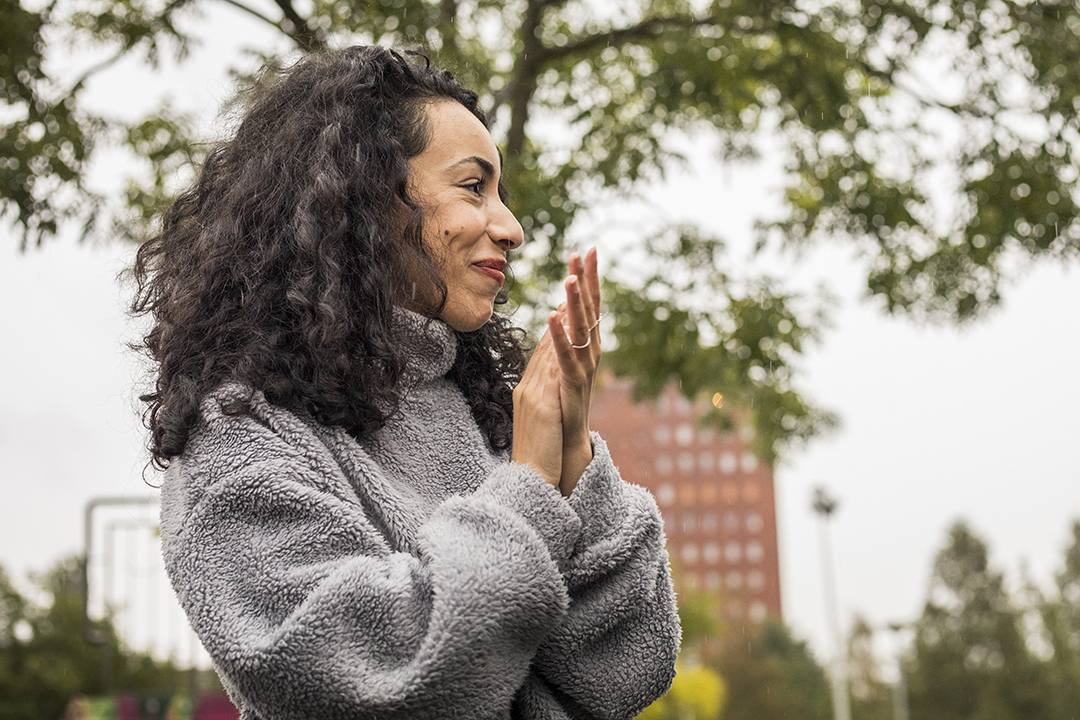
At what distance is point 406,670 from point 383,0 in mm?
4218

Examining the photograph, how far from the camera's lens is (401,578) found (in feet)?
4.45

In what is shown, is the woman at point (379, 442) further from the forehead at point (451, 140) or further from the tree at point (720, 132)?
the tree at point (720, 132)

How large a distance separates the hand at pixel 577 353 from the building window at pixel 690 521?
287ft

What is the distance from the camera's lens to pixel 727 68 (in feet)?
18.1

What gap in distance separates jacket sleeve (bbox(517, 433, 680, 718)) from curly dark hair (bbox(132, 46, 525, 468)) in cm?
30

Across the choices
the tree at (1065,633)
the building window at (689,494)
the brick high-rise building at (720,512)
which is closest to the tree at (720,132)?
the tree at (1065,633)

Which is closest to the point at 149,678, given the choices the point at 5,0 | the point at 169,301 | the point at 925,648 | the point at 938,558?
the point at 5,0

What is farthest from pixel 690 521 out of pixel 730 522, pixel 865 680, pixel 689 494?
pixel 865 680

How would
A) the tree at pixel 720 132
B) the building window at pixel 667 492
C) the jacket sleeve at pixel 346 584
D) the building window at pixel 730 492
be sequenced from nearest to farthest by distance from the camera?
the jacket sleeve at pixel 346 584
the tree at pixel 720 132
the building window at pixel 667 492
the building window at pixel 730 492

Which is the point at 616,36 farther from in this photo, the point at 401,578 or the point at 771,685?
the point at 771,685

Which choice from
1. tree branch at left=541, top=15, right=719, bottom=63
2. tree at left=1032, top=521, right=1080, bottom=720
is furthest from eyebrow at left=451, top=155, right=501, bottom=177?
tree at left=1032, top=521, right=1080, bottom=720

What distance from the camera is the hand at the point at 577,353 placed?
149 centimetres

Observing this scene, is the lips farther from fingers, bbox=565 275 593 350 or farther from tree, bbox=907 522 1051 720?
tree, bbox=907 522 1051 720

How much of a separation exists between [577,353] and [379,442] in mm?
342
